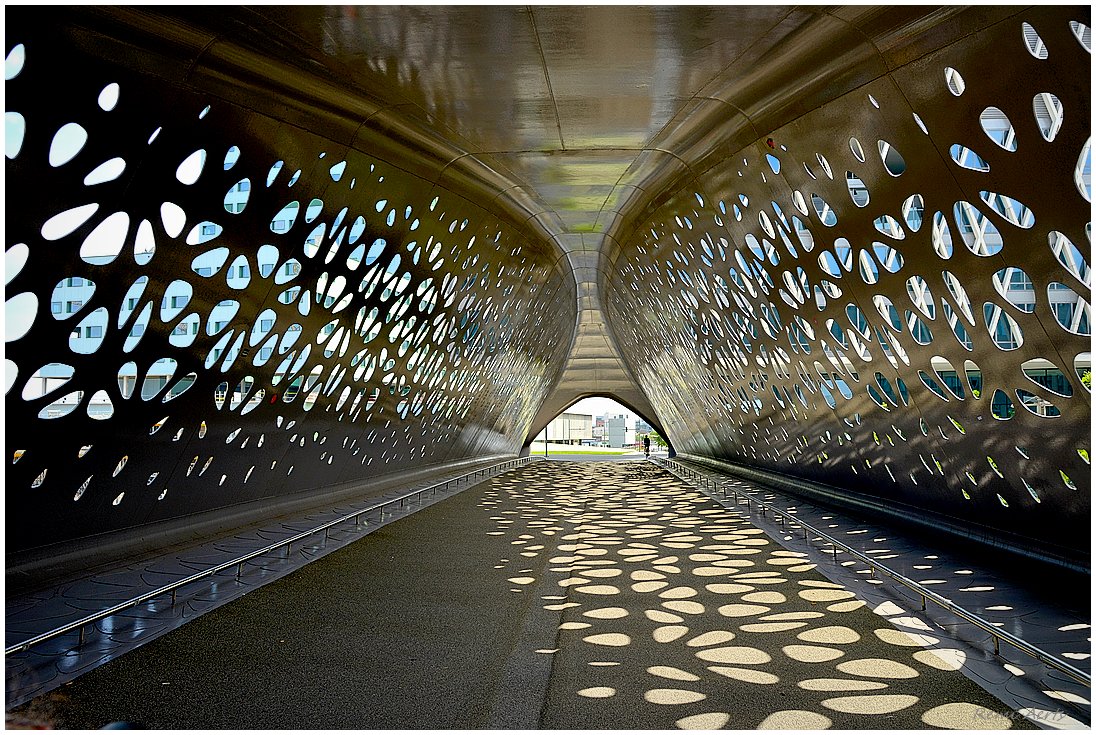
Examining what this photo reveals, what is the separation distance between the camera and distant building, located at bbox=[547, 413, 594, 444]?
262 feet

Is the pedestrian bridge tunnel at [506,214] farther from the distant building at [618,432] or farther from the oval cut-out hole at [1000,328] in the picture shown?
the distant building at [618,432]

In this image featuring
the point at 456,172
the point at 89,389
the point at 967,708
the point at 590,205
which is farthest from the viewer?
the point at 590,205

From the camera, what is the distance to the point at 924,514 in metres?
14.3

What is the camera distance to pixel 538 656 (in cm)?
752

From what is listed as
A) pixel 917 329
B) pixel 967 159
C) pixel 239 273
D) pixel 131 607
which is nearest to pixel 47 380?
pixel 131 607

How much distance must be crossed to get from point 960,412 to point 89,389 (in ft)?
36.5

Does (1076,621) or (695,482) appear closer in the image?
(1076,621)

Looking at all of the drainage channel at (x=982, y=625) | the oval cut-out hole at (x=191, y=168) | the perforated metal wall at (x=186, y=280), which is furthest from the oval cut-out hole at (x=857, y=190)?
the oval cut-out hole at (x=191, y=168)

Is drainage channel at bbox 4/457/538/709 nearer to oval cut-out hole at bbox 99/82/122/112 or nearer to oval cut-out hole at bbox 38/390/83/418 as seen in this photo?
oval cut-out hole at bbox 38/390/83/418

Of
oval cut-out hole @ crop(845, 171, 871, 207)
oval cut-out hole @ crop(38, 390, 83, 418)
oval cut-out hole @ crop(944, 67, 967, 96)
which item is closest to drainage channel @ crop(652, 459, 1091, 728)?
oval cut-out hole @ crop(845, 171, 871, 207)

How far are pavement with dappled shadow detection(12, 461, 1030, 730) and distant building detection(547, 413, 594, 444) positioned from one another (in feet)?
219

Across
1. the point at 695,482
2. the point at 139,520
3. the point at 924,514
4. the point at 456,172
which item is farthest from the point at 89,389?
the point at 695,482

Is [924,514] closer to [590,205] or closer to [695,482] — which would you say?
[590,205]

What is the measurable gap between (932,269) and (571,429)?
249ft
